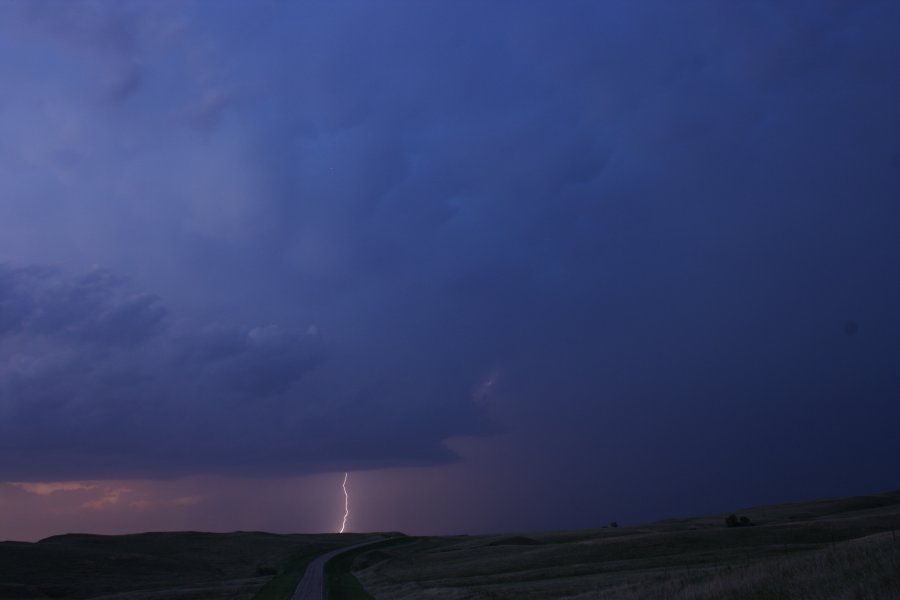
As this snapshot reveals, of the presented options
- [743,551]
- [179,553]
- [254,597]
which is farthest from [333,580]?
[179,553]

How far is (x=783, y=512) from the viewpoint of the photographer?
99250 mm

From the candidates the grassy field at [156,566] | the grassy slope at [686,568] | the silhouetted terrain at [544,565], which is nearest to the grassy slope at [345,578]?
the silhouetted terrain at [544,565]

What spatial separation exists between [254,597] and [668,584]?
116ft

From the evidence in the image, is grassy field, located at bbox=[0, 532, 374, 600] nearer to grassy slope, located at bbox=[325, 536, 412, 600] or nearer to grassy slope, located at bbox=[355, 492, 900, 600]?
grassy slope, located at bbox=[325, 536, 412, 600]

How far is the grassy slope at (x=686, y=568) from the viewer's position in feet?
63.8

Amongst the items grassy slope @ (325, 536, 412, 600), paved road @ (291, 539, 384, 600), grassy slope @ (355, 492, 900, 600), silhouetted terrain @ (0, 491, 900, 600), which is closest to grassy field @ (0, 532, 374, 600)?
silhouetted terrain @ (0, 491, 900, 600)

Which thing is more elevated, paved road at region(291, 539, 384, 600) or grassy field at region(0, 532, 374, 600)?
grassy field at region(0, 532, 374, 600)

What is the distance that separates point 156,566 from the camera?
92.8 meters

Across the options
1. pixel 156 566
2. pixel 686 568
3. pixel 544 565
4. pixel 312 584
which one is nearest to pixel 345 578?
pixel 312 584

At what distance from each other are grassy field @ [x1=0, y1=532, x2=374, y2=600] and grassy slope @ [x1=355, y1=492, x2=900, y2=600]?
39.3 feet

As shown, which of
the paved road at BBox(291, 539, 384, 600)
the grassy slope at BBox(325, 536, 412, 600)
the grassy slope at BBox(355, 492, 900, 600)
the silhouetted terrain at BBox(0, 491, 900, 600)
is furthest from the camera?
the paved road at BBox(291, 539, 384, 600)

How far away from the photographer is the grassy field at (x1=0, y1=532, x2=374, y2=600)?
207ft

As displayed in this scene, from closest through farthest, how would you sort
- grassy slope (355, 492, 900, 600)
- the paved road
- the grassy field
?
grassy slope (355, 492, 900, 600), the paved road, the grassy field

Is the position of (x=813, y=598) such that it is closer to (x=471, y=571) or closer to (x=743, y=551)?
(x=743, y=551)
